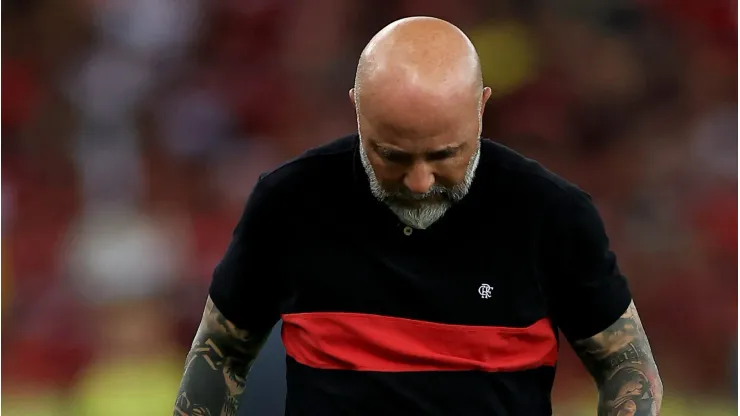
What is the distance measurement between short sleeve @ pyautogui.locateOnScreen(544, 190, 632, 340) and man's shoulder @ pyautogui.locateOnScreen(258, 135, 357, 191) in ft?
0.76

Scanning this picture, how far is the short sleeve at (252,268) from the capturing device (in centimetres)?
102

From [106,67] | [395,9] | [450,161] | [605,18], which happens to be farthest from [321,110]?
[450,161]

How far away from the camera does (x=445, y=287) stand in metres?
0.96

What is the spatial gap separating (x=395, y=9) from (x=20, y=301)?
118cm

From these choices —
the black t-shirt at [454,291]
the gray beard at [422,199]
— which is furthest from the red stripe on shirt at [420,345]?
the gray beard at [422,199]

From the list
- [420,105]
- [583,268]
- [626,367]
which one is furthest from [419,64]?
[626,367]

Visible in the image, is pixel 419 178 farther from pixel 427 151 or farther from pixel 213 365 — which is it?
pixel 213 365

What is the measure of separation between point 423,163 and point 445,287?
163 millimetres

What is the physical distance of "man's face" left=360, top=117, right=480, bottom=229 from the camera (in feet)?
2.80

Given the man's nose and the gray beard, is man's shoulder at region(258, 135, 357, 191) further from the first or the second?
the man's nose

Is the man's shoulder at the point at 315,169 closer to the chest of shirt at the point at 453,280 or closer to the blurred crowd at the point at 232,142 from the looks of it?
the chest of shirt at the point at 453,280

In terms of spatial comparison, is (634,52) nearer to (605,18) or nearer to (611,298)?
(605,18)

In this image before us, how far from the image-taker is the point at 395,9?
7.68ft

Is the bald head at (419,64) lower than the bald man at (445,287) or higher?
higher
